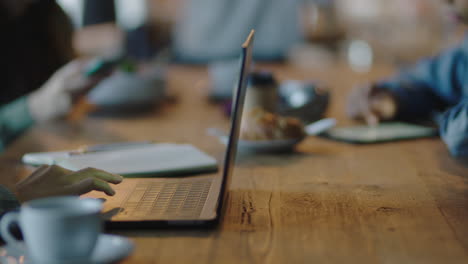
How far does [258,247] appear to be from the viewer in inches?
24.4

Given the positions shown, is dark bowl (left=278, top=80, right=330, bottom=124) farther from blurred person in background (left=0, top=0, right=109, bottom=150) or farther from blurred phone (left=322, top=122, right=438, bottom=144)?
blurred person in background (left=0, top=0, right=109, bottom=150)

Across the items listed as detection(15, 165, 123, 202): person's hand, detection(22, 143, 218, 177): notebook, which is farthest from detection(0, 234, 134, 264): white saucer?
detection(22, 143, 218, 177): notebook

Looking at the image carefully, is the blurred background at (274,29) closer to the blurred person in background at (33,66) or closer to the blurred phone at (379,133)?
the blurred person in background at (33,66)

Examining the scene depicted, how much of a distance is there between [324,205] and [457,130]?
41cm

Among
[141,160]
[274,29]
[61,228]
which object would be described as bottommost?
[274,29]

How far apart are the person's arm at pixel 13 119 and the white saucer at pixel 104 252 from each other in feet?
2.34

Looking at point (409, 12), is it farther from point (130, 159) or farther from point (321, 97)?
point (130, 159)

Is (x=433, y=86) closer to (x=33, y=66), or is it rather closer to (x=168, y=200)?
(x=168, y=200)

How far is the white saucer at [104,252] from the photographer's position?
556 mm

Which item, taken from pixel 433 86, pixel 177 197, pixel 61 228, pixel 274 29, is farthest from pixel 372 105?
pixel 274 29

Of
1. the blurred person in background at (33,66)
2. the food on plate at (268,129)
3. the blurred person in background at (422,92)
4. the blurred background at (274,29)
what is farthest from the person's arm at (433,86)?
the blurred background at (274,29)

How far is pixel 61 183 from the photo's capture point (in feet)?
2.43

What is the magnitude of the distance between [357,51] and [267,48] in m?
2.83

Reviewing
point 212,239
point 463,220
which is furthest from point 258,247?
point 463,220
